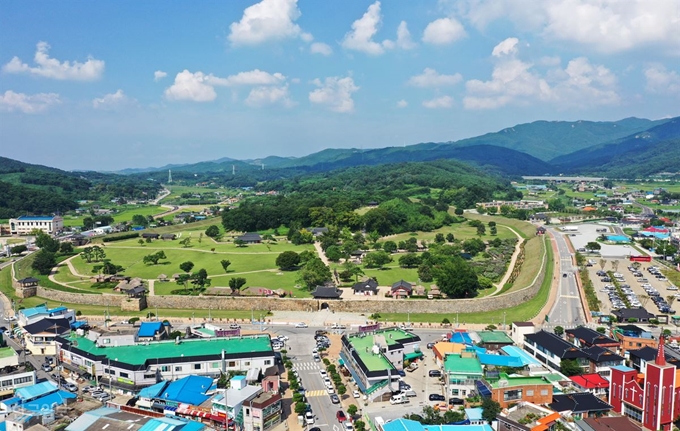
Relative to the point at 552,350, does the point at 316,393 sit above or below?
below

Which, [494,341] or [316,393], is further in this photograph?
[494,341]

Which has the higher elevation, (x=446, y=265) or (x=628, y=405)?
(x=446, y=265)

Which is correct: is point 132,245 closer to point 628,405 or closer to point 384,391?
point 384,391

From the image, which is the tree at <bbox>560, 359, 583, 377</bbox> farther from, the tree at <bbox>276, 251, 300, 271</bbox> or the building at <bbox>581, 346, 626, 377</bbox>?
the tree at <bbox>276, 251, 300, 271</bbox>

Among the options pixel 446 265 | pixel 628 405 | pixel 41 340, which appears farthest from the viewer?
pixel 446 265

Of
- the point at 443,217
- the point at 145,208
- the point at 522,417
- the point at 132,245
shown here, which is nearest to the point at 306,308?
the point at 522,417

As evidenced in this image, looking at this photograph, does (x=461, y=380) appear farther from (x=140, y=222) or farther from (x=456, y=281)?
(x=140, y=222)

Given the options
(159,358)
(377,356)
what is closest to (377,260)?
(377,356)

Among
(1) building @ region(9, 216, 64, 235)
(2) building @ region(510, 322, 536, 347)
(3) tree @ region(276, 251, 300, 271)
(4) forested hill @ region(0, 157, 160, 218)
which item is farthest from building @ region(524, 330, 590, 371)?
(4) forested hill @ region(0, 157, 160, 218)
